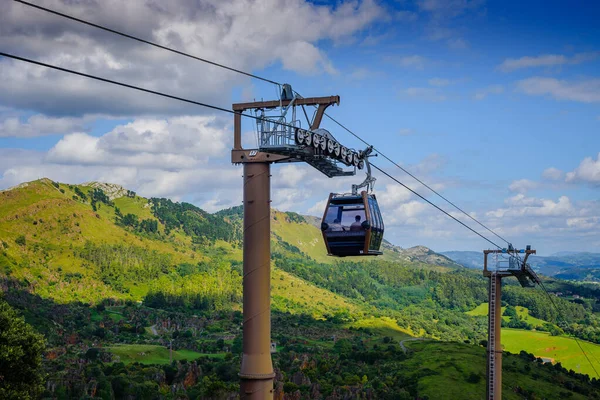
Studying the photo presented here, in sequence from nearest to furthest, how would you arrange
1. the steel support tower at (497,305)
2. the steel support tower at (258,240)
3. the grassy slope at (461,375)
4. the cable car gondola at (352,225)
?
the steel support tower at (258,240)
the cable car gondola at (352,225)
the steel support tower at (497,305)
the grassy slope at (461,375)

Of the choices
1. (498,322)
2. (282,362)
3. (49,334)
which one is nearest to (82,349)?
(49,334)

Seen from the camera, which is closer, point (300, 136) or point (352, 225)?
point (300, 136)

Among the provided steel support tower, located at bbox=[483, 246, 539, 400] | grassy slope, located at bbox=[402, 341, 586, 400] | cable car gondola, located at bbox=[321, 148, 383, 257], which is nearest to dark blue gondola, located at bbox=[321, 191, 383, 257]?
cable car gondola, located at bbox=[321, 148, 383, 257]

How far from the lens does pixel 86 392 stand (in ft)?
276

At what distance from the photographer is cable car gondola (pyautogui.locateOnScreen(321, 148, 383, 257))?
24859mm

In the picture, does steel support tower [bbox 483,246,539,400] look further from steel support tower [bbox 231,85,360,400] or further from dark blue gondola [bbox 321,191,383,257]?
steel support tower [bbox 231,85,360,400]

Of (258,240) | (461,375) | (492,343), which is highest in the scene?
(258,240)

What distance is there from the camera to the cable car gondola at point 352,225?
2486cm

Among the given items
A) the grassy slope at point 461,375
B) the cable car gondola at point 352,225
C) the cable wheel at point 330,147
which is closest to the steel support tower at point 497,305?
the cable car gondola at point 352,225

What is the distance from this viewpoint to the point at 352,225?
2523cm

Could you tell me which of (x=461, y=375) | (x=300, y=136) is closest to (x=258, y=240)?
(x=300, y=136)

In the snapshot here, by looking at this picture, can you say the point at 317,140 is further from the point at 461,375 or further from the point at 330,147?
the point at 461,375

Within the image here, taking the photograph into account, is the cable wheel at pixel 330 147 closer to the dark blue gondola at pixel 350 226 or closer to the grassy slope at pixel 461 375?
the dark blue gondola at pixel 350 226

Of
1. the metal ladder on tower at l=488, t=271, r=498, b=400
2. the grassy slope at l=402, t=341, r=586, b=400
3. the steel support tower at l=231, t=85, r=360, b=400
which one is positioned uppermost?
the steel support tower at l=231, t=85, r=360, b=400
